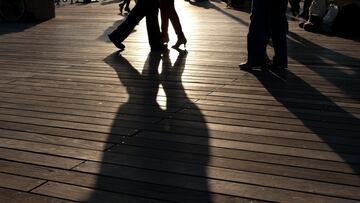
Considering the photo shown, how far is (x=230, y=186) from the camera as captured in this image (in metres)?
3.06

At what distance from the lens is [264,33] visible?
6.62 m

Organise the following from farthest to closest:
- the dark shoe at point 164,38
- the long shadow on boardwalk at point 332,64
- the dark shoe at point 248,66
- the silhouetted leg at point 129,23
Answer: the dark shoe at point 164,38 → the silhouetted leg at point 129,23 → the dark shoe at point 248,66 → the long shadow on boardwalk at point 332,64

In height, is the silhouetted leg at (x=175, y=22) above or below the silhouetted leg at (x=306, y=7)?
above

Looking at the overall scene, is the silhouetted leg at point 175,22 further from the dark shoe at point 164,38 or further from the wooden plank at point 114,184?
the wooden plank at point 114,184

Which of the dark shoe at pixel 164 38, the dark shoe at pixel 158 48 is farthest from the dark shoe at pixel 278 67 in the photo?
the dark shoe at pixel 164 38

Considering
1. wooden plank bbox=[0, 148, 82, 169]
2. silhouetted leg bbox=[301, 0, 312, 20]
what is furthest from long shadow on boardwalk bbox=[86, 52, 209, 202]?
silhouetted leg bbox=[301, 0, 312, 20]

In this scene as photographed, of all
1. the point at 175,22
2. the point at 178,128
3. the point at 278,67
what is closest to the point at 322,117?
the point at 178,128

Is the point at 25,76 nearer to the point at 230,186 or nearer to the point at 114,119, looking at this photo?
the point at 114,119

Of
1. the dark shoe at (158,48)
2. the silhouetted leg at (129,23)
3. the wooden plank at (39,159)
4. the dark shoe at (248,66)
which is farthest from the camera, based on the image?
the silhouetted leg at (129,23)

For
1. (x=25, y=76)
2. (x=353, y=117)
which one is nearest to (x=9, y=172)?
(x=353, y=117)

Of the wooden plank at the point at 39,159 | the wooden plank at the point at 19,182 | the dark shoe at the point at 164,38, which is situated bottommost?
the dark shoe at the point at 164,38

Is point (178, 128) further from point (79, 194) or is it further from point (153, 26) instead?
point (153, 26)

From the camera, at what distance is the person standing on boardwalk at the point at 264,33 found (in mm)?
6523

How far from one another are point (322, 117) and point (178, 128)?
1.22m
